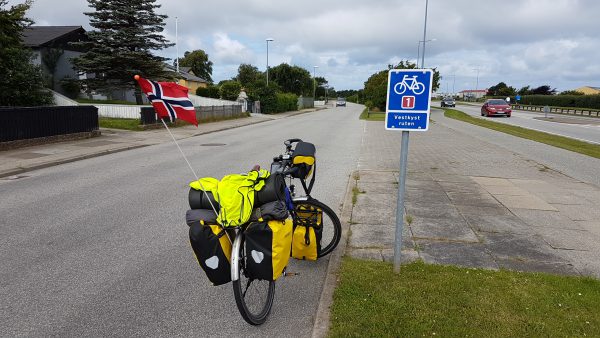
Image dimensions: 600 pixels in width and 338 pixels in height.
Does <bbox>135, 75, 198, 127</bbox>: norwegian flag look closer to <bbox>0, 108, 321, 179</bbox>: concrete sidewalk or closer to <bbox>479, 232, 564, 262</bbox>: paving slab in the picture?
<bbox>479, 232, 564, 262</bbox>: paving slab

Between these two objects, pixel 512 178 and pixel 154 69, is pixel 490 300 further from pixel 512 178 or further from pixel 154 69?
pixel 154 69

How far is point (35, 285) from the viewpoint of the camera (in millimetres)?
3975

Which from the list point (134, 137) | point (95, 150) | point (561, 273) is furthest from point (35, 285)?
point (134, 137)

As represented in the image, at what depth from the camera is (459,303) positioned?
3447 millimetres

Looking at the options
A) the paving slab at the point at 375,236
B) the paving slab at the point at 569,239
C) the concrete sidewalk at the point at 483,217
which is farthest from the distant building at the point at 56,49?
the paving slab at the point at 569,239

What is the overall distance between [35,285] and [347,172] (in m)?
7.24

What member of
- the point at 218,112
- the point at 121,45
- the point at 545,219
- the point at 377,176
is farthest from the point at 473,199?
the point at 121,45

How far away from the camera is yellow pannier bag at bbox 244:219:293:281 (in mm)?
3096

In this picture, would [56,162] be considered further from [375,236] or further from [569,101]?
[569,101]

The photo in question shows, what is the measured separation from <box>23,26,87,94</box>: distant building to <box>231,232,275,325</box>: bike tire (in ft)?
102

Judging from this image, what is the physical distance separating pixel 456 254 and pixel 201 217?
298 cm

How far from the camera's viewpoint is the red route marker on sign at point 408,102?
368cm

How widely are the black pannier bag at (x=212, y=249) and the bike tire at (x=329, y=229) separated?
1.44 m

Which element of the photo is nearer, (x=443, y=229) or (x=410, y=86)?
(x=410, y=86)
